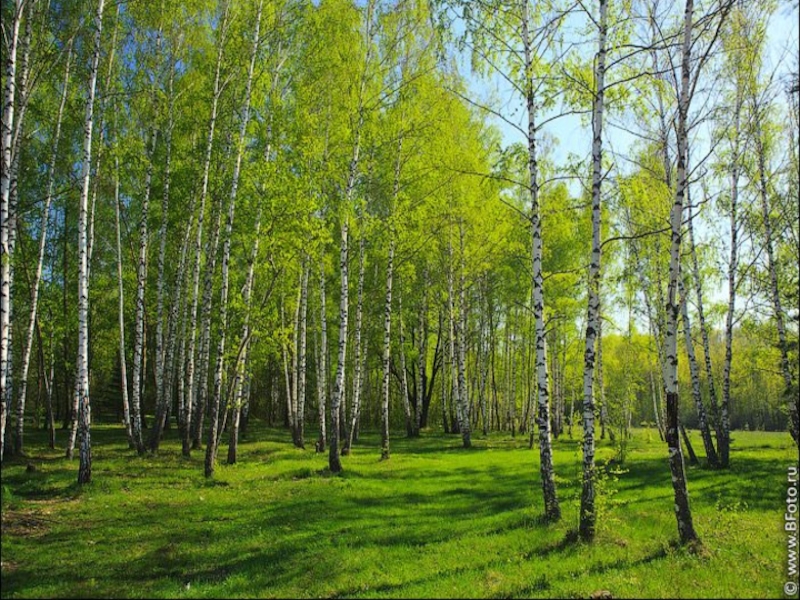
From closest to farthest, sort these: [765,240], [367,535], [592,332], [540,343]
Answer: [592,332]
[367,535]
[540,343]
[765,240]

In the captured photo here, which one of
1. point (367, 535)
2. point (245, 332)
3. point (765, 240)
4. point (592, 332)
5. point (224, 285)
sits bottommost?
point (367, 535)

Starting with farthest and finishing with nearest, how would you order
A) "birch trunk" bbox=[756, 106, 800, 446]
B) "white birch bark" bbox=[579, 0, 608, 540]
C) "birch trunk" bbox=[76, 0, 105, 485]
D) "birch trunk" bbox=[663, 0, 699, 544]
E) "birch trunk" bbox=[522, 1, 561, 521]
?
1. "birch trunk" bbox=[756, 106, 800, 446]
2. "birch trunk" bbox=[76, 0, 105, 485]
3. "birch trunk" bbox=[522, 1, 561, 521]
4. "white birch bark" bbox=[579, 0, 608, 540]
5. "birch trunk" bbox=[663, 0, 699, 544]

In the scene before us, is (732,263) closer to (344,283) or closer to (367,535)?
(344,283)

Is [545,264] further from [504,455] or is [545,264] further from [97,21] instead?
[97,21]

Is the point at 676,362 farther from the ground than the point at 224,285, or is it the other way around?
the point at 224,285

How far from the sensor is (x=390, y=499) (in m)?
11.9

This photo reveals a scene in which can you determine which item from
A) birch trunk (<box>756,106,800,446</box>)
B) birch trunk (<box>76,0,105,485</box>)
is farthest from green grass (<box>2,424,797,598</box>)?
birch trunk (<box>756,106,800,446</box>)

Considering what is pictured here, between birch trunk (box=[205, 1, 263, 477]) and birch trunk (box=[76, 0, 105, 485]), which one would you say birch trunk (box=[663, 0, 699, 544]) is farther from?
birch trunk (box=[76, 0, 105, 485])

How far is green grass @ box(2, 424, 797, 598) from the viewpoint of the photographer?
260 inches

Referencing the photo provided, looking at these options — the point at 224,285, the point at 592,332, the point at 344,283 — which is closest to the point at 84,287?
the point at 224,285

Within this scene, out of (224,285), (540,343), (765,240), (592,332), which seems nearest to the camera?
(592,332)

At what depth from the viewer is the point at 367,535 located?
29.5 feet

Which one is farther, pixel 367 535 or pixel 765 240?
pixel 765 240

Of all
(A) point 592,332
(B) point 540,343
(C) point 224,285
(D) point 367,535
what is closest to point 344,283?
(C) point 224,285
